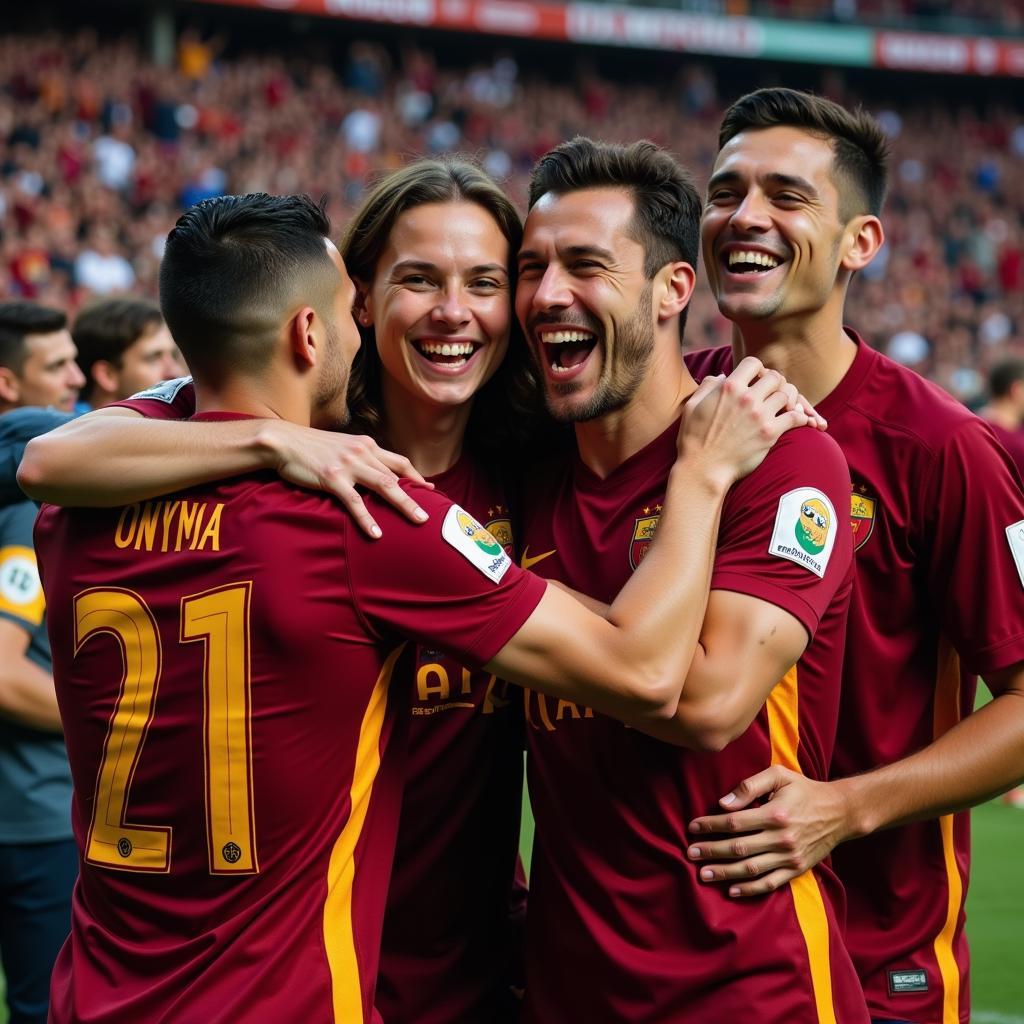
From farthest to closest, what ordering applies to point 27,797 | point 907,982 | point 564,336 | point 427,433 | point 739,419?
point 27,797
point 427,433
point 564,336
point 907,982
point 739,419

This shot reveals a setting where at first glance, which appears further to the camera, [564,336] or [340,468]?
[564,336]

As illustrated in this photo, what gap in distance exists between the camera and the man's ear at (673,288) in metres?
3.19

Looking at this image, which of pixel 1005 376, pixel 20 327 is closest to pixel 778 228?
pixel 20 327

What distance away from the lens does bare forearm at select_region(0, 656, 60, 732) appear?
425 centimetres

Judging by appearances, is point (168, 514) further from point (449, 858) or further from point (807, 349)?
point (807, 349)

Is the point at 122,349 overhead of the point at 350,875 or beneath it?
overhead

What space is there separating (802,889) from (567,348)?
4.08 feet

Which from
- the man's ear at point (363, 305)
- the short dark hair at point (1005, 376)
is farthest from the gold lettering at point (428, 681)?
the short dark hair at point (1005, 376)

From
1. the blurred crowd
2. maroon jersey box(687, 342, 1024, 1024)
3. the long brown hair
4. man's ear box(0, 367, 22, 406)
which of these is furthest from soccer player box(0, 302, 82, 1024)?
the blurred crowd

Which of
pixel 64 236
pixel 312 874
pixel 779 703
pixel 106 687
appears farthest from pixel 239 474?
pixel 64 236

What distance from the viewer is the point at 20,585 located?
4363 millimetres

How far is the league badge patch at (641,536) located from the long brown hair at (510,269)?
23.0 inches

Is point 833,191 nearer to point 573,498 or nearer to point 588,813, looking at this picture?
point 573,498

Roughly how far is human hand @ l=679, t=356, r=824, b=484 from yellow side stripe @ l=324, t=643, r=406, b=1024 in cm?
70
